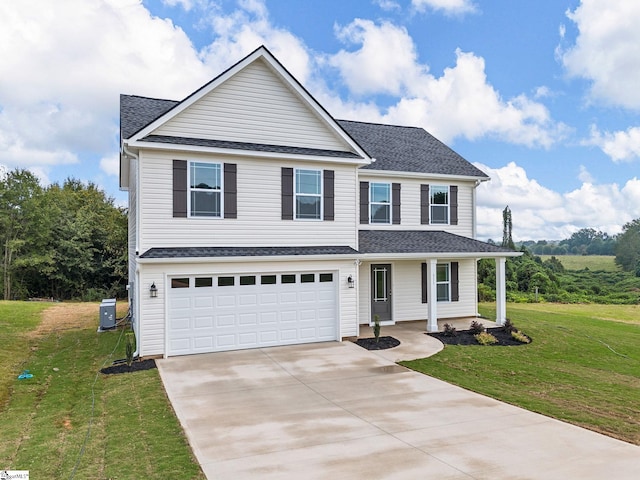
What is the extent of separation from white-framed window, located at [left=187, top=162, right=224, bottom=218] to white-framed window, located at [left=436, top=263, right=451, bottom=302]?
9.30 metres

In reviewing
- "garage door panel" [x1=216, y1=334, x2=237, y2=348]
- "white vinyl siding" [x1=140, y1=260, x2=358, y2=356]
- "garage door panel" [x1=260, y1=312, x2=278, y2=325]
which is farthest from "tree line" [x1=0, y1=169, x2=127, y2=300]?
"garage door panel" [x1=260, y1=312, x2=278, y2=325]

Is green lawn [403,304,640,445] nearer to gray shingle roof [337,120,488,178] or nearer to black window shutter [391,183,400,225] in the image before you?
black window shutter [391,183,400,225]

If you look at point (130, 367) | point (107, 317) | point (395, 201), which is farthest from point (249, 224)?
point (107, 317)

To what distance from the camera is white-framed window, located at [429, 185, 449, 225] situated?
57.2 ft

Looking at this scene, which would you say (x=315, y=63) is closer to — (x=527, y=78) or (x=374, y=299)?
(x=527, y=78)

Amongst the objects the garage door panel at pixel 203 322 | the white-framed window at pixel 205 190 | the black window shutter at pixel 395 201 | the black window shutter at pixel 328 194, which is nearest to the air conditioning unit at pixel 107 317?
the garage door panel at pixel 203 322

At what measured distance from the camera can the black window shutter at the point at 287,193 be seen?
13109mm

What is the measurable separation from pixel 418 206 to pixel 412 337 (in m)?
5.59

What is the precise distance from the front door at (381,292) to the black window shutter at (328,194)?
3332 millimetres

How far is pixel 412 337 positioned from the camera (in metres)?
14.1

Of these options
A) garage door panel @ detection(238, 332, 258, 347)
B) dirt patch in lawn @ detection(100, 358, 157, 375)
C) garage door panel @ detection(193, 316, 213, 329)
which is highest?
garage door panel @ detection(193, 316, 213, 329)

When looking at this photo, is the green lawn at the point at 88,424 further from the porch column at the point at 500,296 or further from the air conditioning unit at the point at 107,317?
the porch column at the point at 500,296

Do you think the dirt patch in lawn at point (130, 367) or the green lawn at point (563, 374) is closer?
the green lawn at point (563, 374)

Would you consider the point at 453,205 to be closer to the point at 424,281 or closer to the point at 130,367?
the point at 424,281
